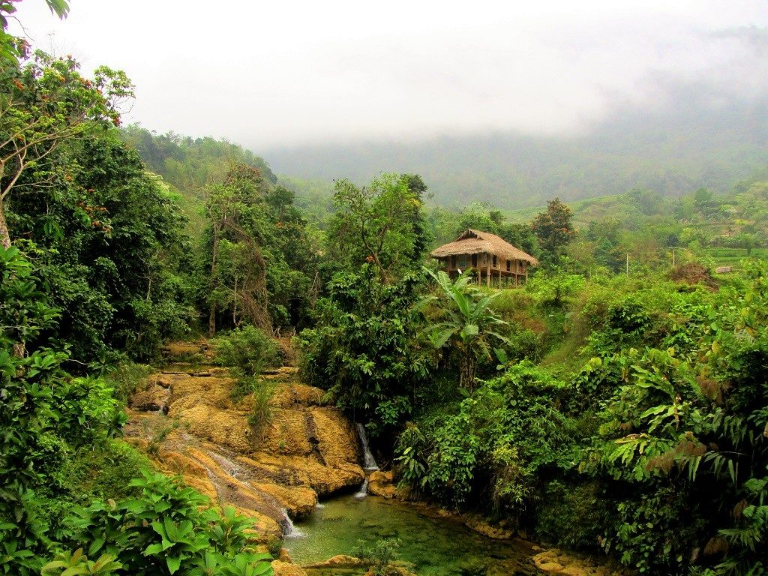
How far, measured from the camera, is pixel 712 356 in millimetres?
7262

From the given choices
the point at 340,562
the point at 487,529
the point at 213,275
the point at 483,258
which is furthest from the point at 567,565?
the point at 483,258

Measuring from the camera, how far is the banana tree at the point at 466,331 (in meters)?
14.3

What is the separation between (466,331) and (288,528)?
6698mm

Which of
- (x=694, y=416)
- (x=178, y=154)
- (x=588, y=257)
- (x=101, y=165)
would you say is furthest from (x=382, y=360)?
(x=178, y=154)

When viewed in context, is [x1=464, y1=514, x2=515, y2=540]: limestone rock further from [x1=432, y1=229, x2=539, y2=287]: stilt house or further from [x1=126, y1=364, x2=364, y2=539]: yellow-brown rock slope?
[x1=432, y1=229, x2=539, y2=287]: stilt house

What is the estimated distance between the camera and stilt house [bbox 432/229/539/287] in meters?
28.6

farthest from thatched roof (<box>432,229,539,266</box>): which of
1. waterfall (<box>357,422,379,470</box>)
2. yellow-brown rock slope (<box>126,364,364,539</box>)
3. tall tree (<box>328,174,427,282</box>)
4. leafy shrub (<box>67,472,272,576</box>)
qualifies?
leafy shrub (<box>67,472,272,576</box>)

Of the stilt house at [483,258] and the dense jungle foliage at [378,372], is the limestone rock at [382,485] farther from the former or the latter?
the stilt house at [483,258]

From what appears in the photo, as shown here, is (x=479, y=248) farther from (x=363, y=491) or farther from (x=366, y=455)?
(x=363, y=491)

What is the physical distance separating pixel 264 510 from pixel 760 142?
206252mm

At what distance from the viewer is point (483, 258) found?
97.1 ft

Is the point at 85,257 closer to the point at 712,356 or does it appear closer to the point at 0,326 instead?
the point at 0,326

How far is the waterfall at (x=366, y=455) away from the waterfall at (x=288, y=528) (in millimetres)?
3707

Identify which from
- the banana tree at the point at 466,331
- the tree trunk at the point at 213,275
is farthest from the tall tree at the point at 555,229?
the tree trunk at the point at 213,275
